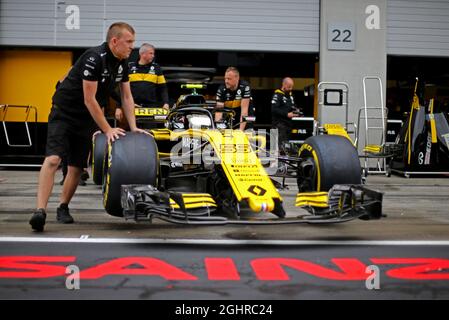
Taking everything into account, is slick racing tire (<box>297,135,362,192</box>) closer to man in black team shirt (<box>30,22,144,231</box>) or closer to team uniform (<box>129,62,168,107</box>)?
man in black team shirt (<box>30,22,144,231</box>)

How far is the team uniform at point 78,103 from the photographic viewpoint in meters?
4.95

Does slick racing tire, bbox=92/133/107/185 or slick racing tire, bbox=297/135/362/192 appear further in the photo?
slick racing tire, bbox=92/133/107/185

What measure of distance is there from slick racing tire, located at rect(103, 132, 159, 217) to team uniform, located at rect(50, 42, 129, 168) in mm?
538

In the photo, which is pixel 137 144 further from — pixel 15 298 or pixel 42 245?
pixel 15 298

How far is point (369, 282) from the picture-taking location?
3498 mm

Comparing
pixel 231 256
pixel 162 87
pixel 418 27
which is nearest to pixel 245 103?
pixel 162 87

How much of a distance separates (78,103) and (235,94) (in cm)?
399

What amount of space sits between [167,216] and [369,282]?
5.00ft

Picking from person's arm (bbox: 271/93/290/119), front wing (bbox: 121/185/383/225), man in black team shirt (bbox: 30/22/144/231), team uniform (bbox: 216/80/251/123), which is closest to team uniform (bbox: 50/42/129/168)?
man in black team shirt (bbox: 30/22/144/231)

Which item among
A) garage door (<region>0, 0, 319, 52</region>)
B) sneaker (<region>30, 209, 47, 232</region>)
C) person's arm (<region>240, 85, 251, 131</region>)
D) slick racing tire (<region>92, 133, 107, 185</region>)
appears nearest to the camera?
sneaker (<region>30, 209, 47, 232</region>)

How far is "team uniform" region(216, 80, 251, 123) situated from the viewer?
28.7ft

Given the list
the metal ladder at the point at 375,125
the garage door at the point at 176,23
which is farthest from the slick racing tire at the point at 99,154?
the garage door at the point at 176,23
